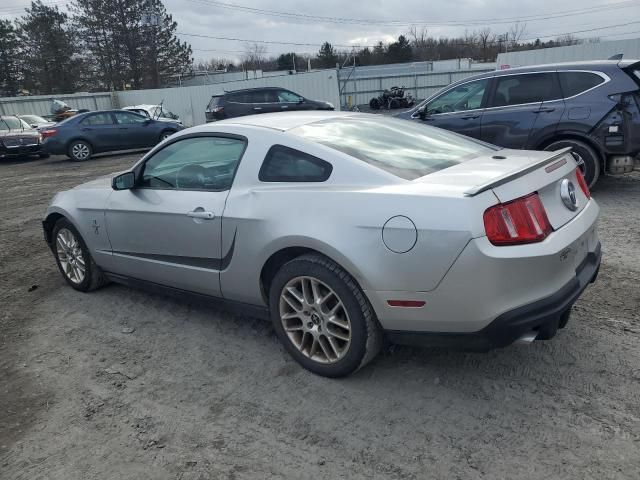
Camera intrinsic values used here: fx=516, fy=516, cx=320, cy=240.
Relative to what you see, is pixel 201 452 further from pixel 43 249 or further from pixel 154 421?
pixel 43 249

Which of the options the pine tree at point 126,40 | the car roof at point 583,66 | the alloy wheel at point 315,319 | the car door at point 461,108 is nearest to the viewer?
the alloy wheel at point 315,319

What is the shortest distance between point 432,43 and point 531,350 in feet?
259

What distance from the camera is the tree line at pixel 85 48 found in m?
48.3

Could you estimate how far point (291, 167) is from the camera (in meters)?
3.11

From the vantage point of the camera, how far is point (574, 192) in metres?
2.97

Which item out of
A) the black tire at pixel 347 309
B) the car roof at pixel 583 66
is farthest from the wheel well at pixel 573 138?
the black tire at pixel 347 309

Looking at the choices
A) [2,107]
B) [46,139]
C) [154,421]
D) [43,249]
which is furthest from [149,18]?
[154,421]

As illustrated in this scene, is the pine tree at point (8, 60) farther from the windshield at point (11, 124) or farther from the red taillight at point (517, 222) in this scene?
the red taillight at point (517, 222)

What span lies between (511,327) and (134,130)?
644 inches

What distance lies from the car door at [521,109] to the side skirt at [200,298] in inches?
197

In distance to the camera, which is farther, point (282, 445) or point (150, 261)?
point (150, 261)

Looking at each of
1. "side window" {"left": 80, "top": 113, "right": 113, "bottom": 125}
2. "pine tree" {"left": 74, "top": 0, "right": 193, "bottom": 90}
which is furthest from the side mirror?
"pine tree" {"left": 74, "top": 0, "right": 193, "bottom": 90}

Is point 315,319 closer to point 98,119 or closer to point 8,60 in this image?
point 98,119

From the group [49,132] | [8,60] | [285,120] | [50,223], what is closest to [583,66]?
[285,120]
